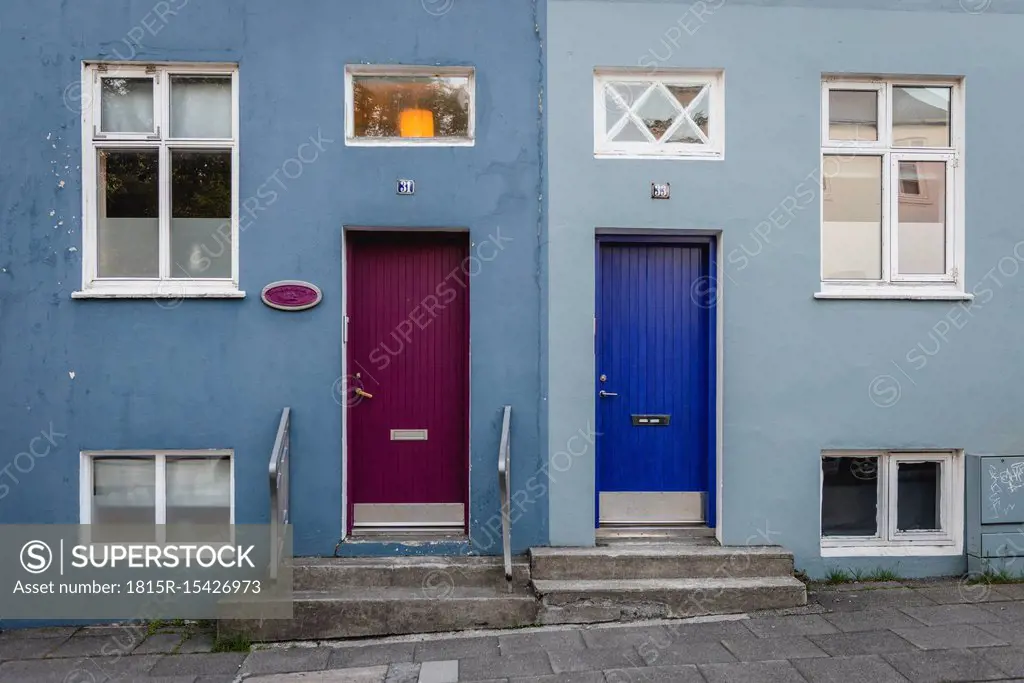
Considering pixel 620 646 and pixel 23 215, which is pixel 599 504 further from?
pixel 23 215

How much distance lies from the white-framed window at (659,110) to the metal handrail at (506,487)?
2.38m

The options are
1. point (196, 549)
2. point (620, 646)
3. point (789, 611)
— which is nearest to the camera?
point (620, 646)

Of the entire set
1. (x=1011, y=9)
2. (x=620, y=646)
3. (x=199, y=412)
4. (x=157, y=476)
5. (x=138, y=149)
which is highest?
(x=1011, y=9)

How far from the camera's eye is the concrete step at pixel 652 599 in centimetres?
538

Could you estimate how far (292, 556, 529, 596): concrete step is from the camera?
5578 millimetres

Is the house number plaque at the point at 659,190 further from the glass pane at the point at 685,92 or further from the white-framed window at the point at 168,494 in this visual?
the white-framed window at the point at 168,494

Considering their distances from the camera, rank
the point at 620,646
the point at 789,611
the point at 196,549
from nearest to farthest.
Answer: the point at 620,646, the point at 789,611, the point at 196,549

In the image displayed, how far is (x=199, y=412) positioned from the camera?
5797 millimetres

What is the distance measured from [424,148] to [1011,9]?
194 inches

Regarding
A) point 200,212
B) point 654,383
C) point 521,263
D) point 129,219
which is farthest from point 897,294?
point 129,219

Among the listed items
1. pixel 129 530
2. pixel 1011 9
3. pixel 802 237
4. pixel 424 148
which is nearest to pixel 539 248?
pixel 424 148

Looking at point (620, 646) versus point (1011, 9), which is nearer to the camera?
point (620, 646)

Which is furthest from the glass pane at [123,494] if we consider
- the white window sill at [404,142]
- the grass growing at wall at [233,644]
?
the white window sill at [404,142]

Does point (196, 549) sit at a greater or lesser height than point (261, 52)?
lesser
